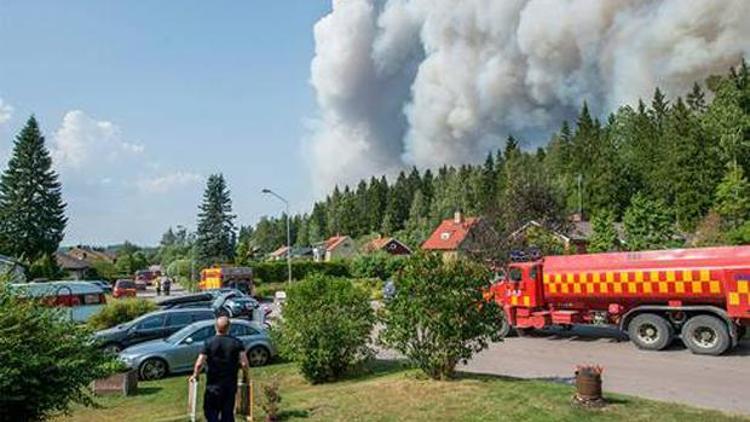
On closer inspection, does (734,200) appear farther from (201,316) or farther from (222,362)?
(222,362)

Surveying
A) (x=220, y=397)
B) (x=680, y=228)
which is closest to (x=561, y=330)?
(x=220, y=397)

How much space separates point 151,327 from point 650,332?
46.8ft

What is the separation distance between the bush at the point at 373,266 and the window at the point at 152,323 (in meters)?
44.4

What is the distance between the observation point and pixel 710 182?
64.5 m

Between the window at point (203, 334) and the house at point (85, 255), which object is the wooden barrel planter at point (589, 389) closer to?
the window at point (203, 334)

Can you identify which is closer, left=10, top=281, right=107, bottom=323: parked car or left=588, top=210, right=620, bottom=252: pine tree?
left=10, top=281, right=107, bottom=323: parked car

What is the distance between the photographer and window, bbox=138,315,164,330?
20.2 m

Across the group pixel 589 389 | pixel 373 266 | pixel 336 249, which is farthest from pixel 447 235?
pixel 589 389

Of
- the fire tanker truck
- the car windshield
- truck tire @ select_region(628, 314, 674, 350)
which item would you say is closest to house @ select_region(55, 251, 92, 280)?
the car windshield

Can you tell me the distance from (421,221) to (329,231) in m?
29.5

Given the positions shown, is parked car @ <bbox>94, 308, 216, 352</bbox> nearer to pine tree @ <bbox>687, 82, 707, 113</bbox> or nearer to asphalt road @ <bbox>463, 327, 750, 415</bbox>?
asphalt road @ <bbox>463, 327, 750, 415</bbox>

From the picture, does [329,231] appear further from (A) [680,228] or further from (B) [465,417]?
(B) [465,417]

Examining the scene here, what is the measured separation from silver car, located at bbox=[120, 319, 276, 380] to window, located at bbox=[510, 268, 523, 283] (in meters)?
8.00

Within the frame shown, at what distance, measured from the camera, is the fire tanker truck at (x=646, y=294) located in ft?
54.7
